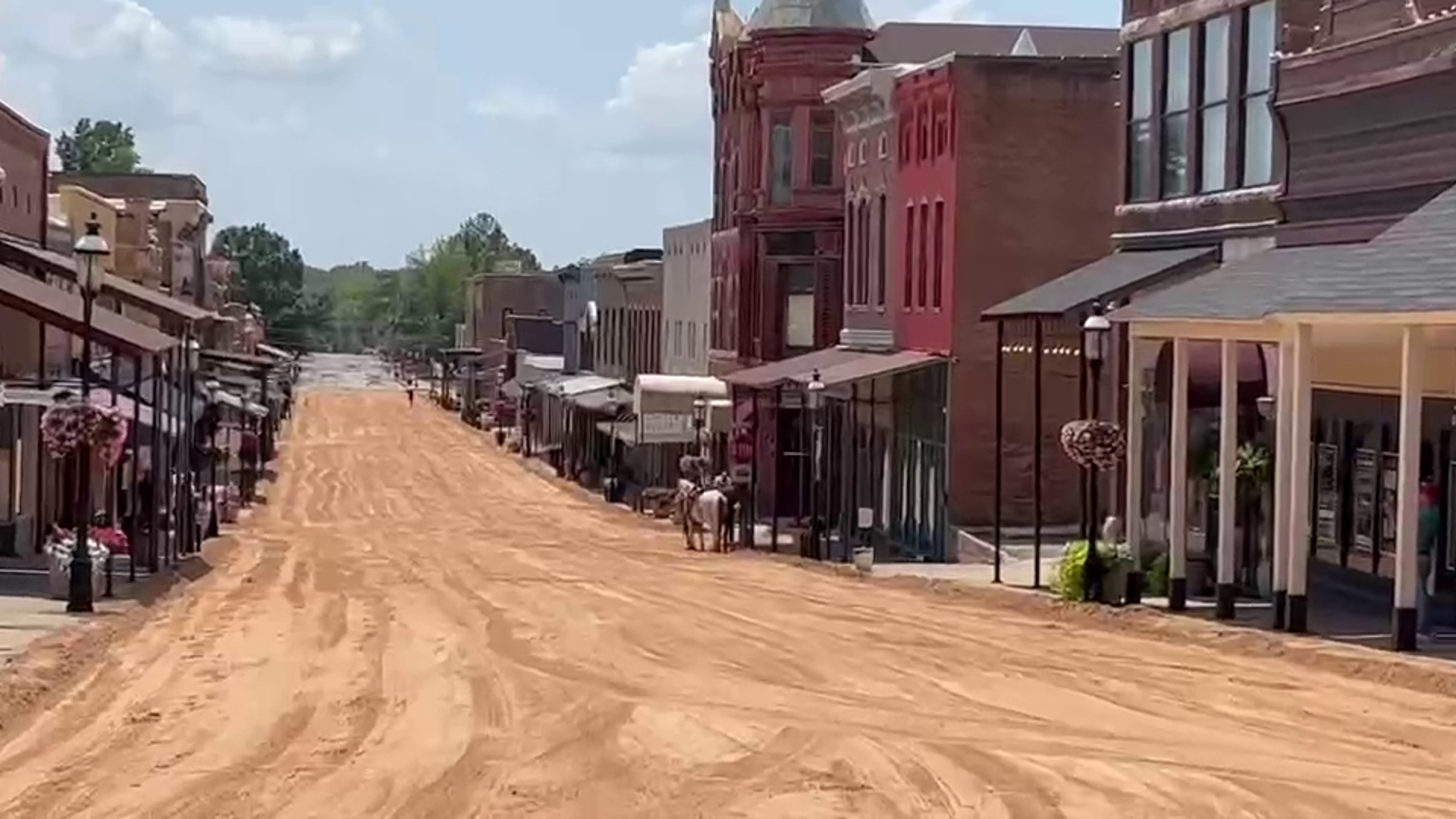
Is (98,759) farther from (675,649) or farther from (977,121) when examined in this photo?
(977,121)

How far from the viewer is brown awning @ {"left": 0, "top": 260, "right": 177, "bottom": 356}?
93.8ft

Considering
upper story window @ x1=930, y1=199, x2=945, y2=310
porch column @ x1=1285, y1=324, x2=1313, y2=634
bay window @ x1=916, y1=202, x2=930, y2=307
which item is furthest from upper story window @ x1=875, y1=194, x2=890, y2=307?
porch column @ x1=1285, y1=324, x2=1313, y2=634

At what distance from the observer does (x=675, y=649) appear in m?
21.6

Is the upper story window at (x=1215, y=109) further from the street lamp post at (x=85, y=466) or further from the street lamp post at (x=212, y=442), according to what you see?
the street lamp post at (x=212, y=442)

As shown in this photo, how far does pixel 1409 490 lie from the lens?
66.0 ft

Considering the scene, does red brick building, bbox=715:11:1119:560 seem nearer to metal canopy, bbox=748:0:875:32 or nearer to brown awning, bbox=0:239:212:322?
metal canopy, bbox=748:0:875:32

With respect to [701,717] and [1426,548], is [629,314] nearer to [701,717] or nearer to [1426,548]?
[1426,548]

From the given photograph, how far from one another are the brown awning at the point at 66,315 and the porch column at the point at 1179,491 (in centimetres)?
1169

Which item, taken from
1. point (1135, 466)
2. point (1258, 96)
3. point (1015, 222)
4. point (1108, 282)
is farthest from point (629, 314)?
point (1135, 466)

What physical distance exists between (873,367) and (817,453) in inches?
86.2

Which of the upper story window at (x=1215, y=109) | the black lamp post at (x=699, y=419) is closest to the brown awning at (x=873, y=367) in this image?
Answer: the upper story window at (x=1215, y=109)

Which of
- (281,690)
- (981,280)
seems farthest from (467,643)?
(981,280)

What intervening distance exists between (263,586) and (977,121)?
15.5 meters

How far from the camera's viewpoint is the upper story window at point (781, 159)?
5738cm
